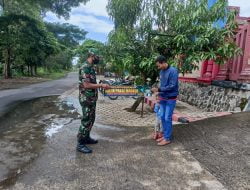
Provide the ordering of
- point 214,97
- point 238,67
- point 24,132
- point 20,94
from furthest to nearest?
1. point 20,94
2. point 214,97
3. point 238,67
4. point 24,132

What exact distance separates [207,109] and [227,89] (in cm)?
124

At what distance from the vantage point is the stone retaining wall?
593 cm

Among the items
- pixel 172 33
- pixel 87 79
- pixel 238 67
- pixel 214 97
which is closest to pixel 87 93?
pixel 87 79

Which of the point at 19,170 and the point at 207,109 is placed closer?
the point at 19,170

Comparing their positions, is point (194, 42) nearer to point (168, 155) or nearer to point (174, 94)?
point (174, 94)

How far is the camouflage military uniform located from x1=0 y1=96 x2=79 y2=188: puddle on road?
0.82m

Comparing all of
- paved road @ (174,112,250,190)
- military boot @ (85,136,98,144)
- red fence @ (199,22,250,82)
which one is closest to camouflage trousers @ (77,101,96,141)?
military boot @ (85,136,98,144)

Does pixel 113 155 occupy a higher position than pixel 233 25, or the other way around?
pixel 233 25

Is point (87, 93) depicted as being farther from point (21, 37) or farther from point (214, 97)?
point (21, 37)

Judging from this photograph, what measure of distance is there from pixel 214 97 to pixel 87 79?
476 centimetres

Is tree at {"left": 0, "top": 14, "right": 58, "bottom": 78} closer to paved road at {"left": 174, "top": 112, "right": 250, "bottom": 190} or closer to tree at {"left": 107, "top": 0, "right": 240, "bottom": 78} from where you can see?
tree at {"left": 107, "top": 0, "right": 240, "bottom": 78}

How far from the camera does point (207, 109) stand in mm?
7613

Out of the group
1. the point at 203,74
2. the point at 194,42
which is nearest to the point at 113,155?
the point at 194,42

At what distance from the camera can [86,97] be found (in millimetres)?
3816
